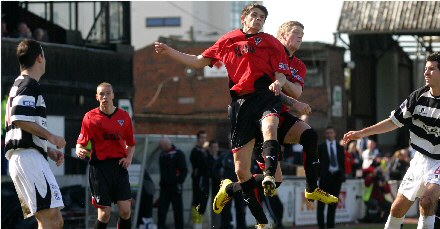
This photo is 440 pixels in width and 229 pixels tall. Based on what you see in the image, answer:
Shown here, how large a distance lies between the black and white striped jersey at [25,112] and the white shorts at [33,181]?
0.29ft

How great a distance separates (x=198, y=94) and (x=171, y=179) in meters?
26.8

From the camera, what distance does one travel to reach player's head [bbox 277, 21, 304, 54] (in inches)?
551

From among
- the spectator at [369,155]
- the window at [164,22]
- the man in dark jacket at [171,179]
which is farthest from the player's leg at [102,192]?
the window at [164,22]

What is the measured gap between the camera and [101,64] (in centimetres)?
2748

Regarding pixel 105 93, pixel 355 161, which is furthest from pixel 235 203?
pixel 105 93

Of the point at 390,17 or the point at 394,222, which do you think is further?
the point at 390,17

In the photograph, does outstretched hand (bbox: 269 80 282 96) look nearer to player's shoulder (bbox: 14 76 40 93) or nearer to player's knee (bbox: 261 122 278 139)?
player's knee (bbox: 261 122 278 139)

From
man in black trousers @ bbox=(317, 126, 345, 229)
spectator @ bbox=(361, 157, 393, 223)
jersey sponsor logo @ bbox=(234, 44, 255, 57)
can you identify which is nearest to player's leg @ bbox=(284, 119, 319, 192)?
jersey sponsor logo @ bbox=(234, 44, 255, 57)

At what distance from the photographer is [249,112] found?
13.2m

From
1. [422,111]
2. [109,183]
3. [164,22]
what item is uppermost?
[164,22]

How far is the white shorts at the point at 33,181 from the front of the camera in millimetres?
11977

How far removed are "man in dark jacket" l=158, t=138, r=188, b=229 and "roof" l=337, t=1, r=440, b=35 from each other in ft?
63.2

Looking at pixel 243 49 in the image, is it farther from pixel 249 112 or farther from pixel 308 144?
pixel 308 144

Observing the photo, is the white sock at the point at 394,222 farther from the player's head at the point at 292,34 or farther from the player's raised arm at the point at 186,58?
the player's raised arm at the point at 186,58
